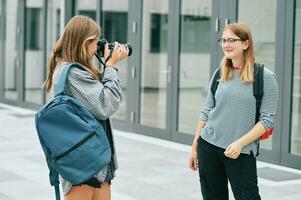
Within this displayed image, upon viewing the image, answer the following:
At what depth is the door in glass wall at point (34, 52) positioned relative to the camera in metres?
14.0

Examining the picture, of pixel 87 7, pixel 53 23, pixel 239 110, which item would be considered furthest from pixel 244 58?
pixel 53 23

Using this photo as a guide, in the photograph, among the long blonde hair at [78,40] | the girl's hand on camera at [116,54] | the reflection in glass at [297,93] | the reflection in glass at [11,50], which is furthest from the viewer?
the reflection in glass at [11,50]

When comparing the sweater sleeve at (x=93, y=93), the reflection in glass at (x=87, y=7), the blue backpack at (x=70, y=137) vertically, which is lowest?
the blue backpack at (x=70, y=137)

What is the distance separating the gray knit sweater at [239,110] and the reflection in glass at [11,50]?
1164 cm

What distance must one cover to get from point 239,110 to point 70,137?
1.12m

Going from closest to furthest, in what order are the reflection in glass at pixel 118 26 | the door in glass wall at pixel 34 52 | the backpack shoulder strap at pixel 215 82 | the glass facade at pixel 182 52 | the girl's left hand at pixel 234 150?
the girl's left hand at pixel 234 150 < the backpack shoulder strap at pixel 215 82 < the glass facade at pixel 182 52 < the reflection in glass at pixel 118 26 < the door in glass wall at pixel 34 52

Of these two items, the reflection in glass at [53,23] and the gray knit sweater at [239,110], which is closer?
the gray knit sweater at [239,110]

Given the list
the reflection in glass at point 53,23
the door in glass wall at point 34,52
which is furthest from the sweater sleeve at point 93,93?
the door in glass wall at point 34,52

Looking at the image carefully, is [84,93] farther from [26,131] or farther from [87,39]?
[26,131]

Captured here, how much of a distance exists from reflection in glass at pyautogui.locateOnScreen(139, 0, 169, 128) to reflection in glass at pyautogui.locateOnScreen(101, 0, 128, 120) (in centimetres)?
52

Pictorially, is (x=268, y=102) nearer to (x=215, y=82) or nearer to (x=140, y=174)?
(x=215, y=82)

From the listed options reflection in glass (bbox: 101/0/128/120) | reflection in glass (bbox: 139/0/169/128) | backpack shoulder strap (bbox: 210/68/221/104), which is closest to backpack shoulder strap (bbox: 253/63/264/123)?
backpack shoulder strap (bbox: 210/68/221/104)

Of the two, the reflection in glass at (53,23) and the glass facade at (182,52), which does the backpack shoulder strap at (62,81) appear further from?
the reflection in glass at (53,23)

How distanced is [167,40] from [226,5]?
1478mm
